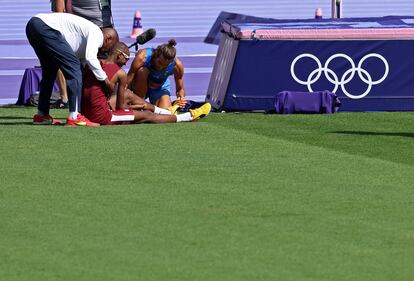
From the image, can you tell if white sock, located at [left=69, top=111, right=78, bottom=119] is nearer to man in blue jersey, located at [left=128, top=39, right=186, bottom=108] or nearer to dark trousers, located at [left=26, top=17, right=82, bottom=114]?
dark trousers, located at [left=26, top=17, right=82, bottom=114]

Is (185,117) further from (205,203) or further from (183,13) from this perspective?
(183,13)

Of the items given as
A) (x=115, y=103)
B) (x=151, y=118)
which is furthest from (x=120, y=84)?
(x=151, y=118)

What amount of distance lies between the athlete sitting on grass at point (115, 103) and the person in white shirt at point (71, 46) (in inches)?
5.4

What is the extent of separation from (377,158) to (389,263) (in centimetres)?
455

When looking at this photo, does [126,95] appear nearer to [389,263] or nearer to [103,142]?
[103,142]

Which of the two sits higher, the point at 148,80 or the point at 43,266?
the point at 43,266

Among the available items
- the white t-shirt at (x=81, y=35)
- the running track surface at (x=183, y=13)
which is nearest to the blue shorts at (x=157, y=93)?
the white t-shirt at (x=81, y=35)

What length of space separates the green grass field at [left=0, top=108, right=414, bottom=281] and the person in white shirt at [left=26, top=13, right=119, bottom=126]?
0.38 m

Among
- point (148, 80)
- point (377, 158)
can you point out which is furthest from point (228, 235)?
point (148, 80)

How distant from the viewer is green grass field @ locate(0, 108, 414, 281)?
6.91m

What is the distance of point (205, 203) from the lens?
8.85 meters

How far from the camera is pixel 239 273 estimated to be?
21.9ft

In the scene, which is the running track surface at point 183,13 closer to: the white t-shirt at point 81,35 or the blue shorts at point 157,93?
the blue shorts at point 157,93

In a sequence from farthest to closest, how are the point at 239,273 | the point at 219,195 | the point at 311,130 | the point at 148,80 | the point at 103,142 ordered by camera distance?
the point at 148,80 → the point at 311,130 → the point at 103,142 → the point at 219,195 → the point at 239,273
